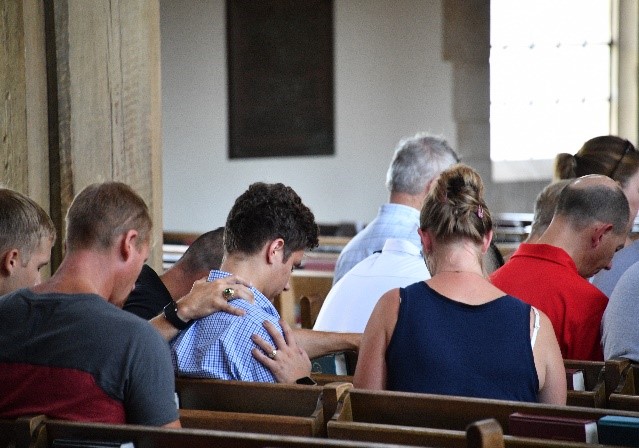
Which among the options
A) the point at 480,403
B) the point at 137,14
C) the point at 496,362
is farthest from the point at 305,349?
the point at 137,14

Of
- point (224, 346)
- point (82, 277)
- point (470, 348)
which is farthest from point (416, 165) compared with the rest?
point (82, 277)

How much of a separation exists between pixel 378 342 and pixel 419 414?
0.37 meters

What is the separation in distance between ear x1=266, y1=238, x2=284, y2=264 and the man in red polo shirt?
0.80 m

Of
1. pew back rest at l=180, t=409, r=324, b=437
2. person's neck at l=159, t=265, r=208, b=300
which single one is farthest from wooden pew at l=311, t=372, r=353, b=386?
person's neck at l=159, t=265, r=208, b=300

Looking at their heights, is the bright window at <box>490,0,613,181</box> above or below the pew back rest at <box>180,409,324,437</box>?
above

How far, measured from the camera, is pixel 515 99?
11211 mm

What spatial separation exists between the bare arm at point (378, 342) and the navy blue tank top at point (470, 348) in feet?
0.14

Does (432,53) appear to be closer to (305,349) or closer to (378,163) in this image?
(378,163)

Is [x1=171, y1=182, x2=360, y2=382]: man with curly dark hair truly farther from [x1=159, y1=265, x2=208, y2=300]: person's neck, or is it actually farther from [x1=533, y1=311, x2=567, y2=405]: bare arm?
[x1=159, y1=265, x2=208, y2=300]: person's neck

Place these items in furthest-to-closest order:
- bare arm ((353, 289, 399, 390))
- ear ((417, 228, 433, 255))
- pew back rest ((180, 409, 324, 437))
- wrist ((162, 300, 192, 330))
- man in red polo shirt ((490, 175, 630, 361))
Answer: man in red polo shirt ((490, 175, 630, 361)) → wrist ((162, 300, 192, 330)) → ear ((417, 228, 433, 255)) → bare arm ((353, 289, 399, 390)) → pew back rest ((180, 409, 324, 437))

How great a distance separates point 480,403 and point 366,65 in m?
9.34

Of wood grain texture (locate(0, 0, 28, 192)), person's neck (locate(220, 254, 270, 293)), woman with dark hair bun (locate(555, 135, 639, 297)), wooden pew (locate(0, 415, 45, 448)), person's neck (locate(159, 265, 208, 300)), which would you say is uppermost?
wood grain texture (locate(0, 0, 28, 192))

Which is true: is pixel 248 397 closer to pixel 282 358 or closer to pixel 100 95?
pixel 282 358

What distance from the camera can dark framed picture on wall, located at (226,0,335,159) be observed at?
11.4m
